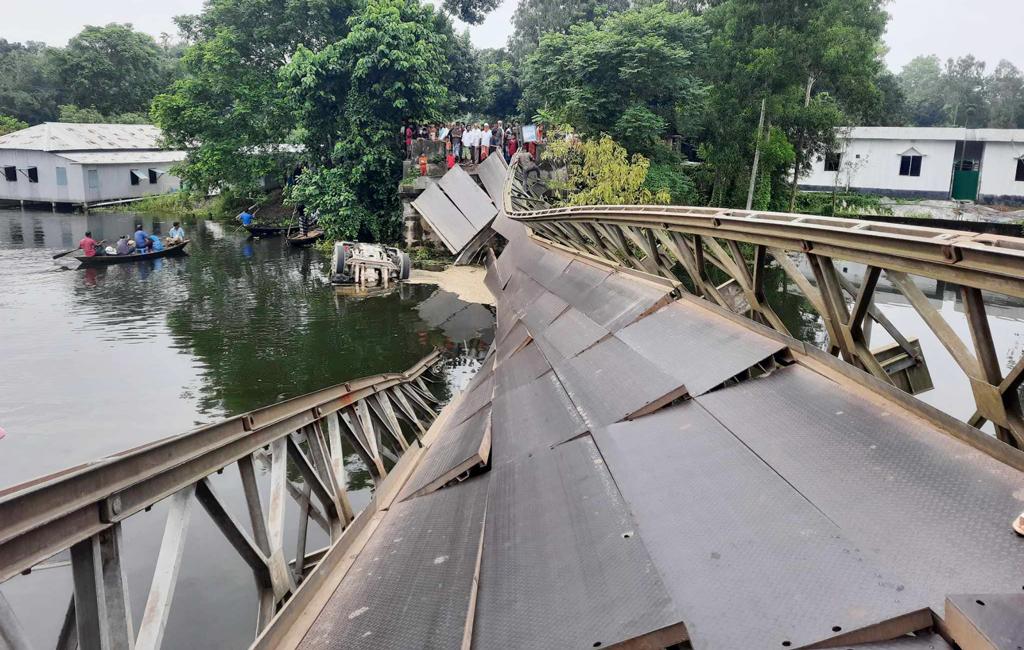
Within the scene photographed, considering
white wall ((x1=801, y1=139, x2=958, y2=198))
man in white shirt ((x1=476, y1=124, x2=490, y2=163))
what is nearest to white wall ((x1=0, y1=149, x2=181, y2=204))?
man in white shirt ((x1=476, y1=124, x2=490, y2=163))

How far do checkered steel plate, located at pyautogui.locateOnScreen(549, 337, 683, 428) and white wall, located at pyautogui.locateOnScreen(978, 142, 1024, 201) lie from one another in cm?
3831

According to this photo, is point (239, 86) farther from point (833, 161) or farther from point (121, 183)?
point (833, 161)

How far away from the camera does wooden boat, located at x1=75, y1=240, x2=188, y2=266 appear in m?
23.2

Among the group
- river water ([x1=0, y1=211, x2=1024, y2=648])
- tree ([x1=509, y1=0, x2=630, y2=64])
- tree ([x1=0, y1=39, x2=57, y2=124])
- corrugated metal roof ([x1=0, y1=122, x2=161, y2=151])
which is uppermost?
tree ([x1=509, y1=0, x2=630, y2=64])

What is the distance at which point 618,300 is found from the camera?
23.6 ft

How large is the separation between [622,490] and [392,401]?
646 centimetres

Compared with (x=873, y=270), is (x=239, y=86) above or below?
above

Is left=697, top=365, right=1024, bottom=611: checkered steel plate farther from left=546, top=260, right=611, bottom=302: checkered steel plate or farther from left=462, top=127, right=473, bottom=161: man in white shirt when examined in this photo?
left=462, top=127, right=473, bottom=161: man in white shirt

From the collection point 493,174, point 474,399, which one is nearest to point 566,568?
point 474,399

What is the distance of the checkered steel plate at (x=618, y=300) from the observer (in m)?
6.53

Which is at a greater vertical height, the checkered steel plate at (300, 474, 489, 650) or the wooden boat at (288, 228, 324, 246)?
the checkered steel plate at (300, 474, 489, 650)

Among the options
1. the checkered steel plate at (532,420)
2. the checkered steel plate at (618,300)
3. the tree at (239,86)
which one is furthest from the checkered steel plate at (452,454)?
the tree at (239,86)

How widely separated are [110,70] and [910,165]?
57.3 meters

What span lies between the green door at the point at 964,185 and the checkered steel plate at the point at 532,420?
1536 inches
